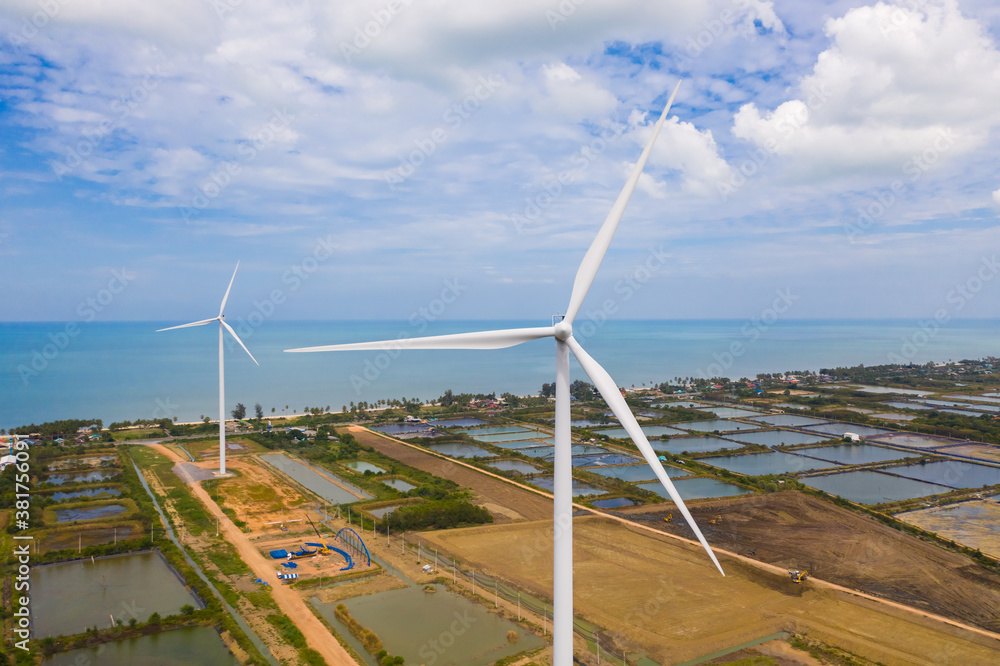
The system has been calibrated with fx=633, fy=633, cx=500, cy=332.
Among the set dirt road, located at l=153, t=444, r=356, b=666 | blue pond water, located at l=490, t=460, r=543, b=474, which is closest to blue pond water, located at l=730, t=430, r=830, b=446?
blue pond water, located at l=490, t=460, r=543, b=474

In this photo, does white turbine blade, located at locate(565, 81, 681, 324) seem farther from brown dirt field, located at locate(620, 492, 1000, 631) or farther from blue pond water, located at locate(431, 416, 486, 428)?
blue pond water, located at locate(431, 416, 486, 428)

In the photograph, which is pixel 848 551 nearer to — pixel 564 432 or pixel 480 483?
pixel 480 483

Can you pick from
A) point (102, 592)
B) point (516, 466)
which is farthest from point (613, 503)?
point (102, 592)

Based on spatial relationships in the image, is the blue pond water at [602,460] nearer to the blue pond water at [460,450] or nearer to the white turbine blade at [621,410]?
the blue pond water at [460,450]

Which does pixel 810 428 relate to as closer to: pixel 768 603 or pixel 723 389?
pixel 723 389

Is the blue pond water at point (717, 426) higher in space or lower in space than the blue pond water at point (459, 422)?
lower

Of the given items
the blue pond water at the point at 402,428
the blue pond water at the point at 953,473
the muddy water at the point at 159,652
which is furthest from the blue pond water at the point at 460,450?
the muddy water at the point at 159,652
